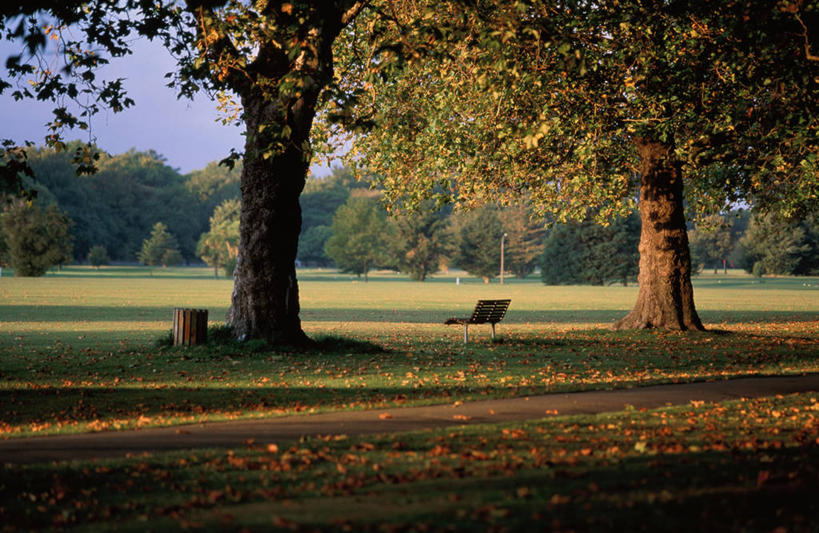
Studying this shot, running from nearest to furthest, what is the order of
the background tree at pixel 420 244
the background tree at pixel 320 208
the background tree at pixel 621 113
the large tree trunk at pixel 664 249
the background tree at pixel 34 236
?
1. the background tree at pixel 621 113
2. the large tree trunk at pixel 664 249
3. the background tree at pixel 34 236
4. the background tree at pixel 420 244
5. the background tree at pixel 320 208

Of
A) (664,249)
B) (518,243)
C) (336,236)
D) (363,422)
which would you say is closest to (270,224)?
(363,422)

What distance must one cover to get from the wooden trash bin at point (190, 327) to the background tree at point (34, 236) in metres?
64.5

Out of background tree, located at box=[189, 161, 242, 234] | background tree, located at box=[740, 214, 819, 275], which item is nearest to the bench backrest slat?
background tree, located at box=[740, 214, 819, 275]

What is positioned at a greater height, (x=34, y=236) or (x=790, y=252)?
(x=790, y=252)

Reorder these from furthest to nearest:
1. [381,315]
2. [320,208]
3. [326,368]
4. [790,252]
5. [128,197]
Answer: [320,208] → [128,197] → [790,252] → [381,315] → [326,368]

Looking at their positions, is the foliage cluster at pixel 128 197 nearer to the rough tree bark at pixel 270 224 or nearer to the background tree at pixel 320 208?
the background tree at pixel 320 208

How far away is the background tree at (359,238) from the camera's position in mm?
103438

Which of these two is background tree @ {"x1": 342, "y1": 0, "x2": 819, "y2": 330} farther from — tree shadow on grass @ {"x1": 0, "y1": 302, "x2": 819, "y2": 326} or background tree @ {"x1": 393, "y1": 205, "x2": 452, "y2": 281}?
background tree @ {"x1": 393, "y1": 205, "x2": 452, "y2": 281}

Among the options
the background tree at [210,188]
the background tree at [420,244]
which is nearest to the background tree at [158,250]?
the background tree at [210,188]

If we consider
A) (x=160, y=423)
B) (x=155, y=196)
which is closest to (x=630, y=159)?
(x=160, y=423)

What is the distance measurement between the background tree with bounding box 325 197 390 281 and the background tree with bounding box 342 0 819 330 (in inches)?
3102

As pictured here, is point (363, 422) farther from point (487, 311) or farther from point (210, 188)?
point (210, 188)

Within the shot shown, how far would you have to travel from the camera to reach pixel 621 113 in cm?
1939

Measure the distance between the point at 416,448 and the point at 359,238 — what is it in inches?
3761
